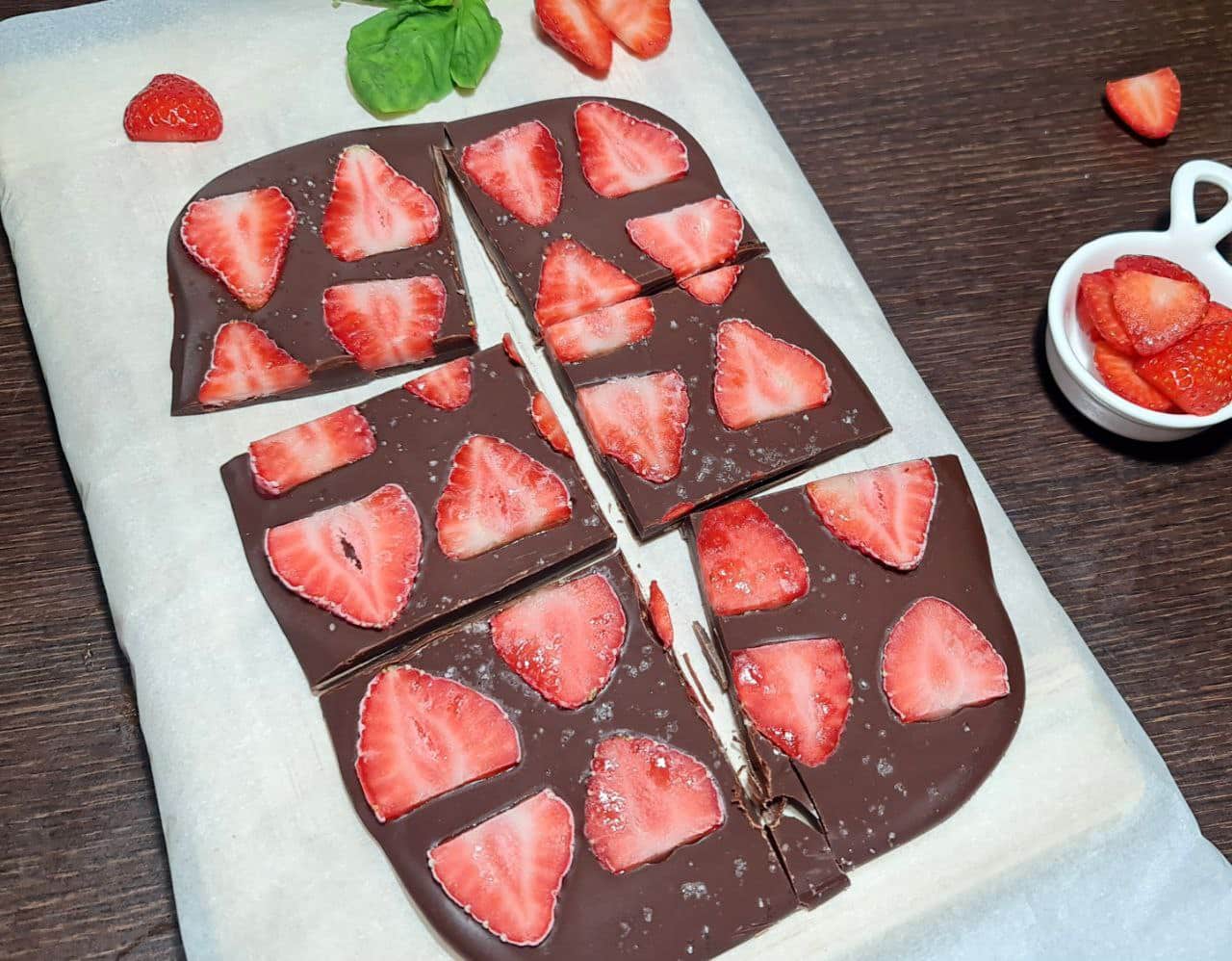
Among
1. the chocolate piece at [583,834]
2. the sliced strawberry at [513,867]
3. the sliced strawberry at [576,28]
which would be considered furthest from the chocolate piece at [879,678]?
the sliced strawberry at [576,28]

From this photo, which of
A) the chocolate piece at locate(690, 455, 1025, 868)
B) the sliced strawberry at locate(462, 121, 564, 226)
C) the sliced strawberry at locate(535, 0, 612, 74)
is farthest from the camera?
the sliced strawberry at locate(535, 0, 612, 74)

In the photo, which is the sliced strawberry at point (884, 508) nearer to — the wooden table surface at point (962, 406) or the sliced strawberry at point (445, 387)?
the wooden table surface at point (962, 406)

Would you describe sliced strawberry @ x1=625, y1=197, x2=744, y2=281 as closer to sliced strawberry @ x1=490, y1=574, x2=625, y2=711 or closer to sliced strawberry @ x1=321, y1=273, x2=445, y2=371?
sliced strawberry @ x1=321, y1=273, x2=445, y2=371

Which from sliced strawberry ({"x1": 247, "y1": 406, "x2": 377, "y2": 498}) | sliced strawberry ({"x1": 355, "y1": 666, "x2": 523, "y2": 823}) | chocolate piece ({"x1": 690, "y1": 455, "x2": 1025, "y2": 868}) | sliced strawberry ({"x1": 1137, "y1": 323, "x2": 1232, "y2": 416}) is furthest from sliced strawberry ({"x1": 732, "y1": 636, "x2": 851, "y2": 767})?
sliced strawberry ({"x1": 1137, "y1": 323, "x2": 1232, "y2": 416})

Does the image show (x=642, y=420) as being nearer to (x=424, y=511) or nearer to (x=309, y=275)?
(x=424, y=511)

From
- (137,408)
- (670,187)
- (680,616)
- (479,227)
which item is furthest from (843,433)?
(137,408)

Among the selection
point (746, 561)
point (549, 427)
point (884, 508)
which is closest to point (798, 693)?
point (746, 561)
